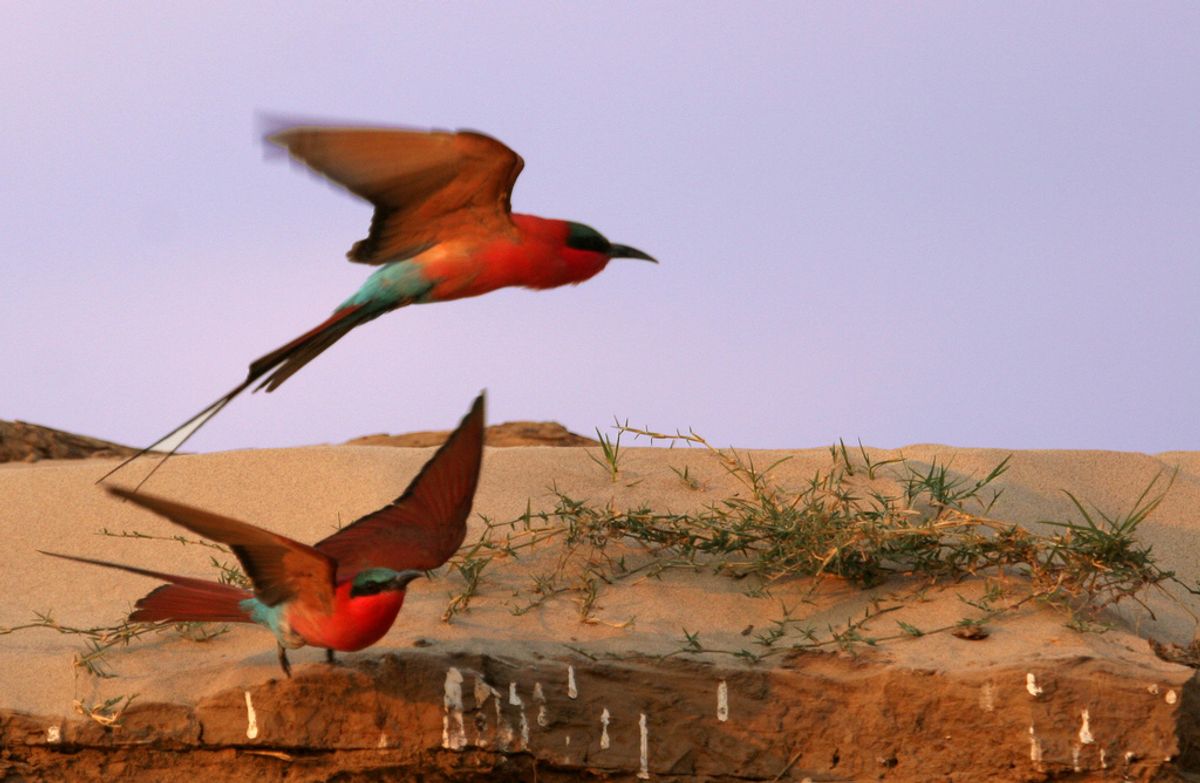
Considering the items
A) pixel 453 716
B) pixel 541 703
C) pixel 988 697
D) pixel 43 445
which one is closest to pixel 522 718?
pixel 541 703

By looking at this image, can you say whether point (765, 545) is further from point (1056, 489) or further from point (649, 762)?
point (1056, 489)

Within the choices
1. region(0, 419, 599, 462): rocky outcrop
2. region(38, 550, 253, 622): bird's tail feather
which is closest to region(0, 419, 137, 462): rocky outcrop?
region(0, 419, 599, 462): rocky outcrop

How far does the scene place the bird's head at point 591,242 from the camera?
3980 millimetres

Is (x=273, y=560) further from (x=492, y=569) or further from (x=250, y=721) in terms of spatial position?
(x=492, y=569)

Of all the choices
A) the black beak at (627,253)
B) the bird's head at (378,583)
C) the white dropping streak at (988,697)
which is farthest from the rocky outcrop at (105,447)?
the bird's head at (378,583)

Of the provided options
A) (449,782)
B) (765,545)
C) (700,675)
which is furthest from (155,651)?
(765,545)

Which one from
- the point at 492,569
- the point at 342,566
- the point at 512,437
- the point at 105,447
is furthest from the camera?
the point at 105,447

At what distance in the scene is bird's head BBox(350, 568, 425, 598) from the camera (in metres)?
3.55

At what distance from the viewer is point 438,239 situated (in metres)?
4.02

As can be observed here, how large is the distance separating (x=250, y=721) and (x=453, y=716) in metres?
0.54

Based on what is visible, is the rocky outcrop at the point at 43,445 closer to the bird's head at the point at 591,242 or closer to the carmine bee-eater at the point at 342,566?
the carmine bee-eater at the point at 342,566

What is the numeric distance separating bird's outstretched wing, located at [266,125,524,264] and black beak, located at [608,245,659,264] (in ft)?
0.97

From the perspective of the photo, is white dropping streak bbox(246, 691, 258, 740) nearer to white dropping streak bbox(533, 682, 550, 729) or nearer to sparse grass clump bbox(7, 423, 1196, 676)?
sparse grass clump bbox(7, 423, 1196, 676)

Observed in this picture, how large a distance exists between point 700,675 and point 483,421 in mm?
937
